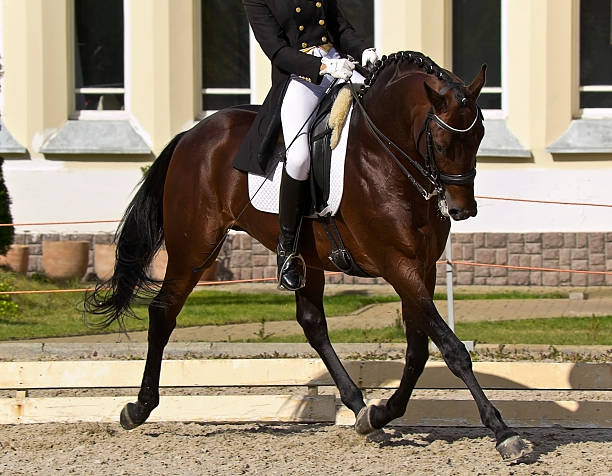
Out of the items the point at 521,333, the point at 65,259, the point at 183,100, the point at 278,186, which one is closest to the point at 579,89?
the point at 183,100

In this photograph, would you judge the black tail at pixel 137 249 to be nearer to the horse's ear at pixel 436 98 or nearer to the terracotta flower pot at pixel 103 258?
the horse's ear at pixel 436 98

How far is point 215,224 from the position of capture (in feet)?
26.9

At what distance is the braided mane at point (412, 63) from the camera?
6812 mm

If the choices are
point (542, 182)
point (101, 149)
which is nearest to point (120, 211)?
point (101, 149)

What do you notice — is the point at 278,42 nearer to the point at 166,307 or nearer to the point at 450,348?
the point at 166,307

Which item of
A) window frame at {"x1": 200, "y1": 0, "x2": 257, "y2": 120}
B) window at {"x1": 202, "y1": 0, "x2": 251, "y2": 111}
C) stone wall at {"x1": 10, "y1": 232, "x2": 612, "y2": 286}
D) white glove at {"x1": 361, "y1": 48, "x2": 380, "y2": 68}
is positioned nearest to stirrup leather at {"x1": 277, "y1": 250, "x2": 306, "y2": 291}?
white glove at {"x1": 361, "y1": 48, "x2": 380, "y2": 68}

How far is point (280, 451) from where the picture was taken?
24.0ft

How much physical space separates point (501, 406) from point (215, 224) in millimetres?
2124

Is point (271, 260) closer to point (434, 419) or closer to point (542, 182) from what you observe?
point (542, 182)

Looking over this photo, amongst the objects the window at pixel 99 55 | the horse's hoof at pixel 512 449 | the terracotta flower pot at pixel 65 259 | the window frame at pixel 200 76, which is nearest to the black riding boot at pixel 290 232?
the horse's hoof at pixel 512 449

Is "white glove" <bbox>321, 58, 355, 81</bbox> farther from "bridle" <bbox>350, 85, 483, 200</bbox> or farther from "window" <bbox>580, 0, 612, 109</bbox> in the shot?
"window" <bbox>580, 0, 612, 109</bbox>

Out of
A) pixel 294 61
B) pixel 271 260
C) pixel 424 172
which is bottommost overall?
pixel 271 260

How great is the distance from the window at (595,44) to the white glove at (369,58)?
11.2 metres

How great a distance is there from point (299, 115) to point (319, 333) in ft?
4.69
